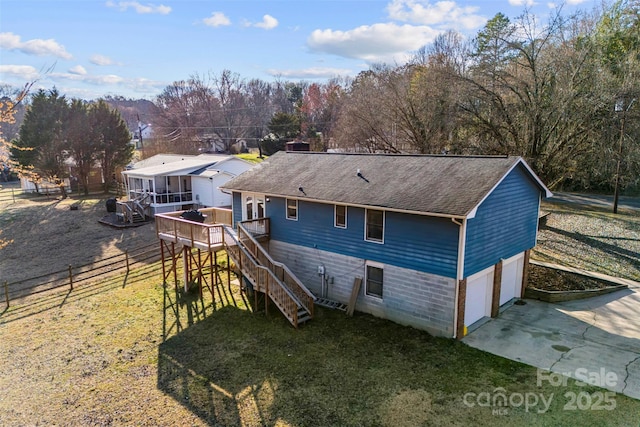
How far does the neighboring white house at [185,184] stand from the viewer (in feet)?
94.9

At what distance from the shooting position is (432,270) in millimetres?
12258

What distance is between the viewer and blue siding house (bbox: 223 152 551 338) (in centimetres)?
1202

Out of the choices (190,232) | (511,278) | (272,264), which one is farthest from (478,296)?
(190,232)

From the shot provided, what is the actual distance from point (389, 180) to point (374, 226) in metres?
1.78

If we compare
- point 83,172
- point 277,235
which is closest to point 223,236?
point 277,235

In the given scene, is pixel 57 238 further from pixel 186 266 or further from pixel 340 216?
pixel 340 216

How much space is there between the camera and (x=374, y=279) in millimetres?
13836

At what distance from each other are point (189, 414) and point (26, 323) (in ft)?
29.6

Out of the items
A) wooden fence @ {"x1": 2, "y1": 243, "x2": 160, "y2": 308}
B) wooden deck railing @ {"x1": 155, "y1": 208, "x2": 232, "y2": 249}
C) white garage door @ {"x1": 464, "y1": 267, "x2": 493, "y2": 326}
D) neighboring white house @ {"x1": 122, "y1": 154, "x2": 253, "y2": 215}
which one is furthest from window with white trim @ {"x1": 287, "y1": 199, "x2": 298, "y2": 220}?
neighboring white house @ {"x1": 122, "y1": 154, "x2": 253, "y2": 215}

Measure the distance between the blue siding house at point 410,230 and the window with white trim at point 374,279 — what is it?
35mm

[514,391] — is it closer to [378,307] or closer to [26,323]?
[378,307]

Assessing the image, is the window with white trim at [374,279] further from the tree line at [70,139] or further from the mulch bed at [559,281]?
the tree line at [70,139]

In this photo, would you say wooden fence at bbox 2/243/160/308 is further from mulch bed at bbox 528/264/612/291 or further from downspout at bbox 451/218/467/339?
→ mulch bed at bbox 528/264/612/291

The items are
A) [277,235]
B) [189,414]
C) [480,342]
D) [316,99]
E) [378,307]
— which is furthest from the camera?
[316,99]
